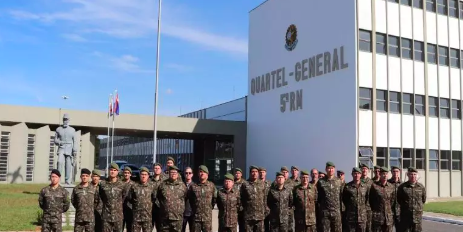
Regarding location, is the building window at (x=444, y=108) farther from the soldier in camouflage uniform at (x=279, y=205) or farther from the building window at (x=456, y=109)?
the soldier in camouflage uniform at (x=279, y=205)

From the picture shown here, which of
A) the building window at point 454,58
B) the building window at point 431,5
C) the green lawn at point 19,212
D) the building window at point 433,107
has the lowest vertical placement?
the green lawn at point 19,212

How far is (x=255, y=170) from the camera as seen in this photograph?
9852 millimetres

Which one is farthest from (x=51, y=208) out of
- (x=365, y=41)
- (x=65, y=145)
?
(x=365, y=41)

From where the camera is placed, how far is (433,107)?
2786 cm

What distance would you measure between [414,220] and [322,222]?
1.91 m

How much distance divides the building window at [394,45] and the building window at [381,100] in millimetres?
2283

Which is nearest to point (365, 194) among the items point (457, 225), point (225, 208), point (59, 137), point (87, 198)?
point (225, 208)

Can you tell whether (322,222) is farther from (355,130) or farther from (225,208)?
(355,130)

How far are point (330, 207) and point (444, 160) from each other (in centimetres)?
2099

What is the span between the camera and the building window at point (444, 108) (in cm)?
2811

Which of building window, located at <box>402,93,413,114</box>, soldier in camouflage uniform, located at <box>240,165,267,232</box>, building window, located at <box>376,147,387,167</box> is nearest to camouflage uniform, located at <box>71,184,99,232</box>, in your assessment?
soldier in camouflage uniform, located at <box>240,165,267,232</box>

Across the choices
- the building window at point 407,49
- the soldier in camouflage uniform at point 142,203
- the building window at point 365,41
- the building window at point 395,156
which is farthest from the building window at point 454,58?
the soldier in camouflage uniform at point 142,203

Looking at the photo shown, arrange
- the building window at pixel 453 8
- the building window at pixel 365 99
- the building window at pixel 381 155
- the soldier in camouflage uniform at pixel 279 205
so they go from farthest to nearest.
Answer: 1. the building window at pixel 453 8
2. the building window at pixel 381 155
3. the building window at pixel 365 99
4. the soldier in camouflage uniform at pixel 279 205

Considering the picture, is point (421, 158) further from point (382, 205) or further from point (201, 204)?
point (201, 204)
